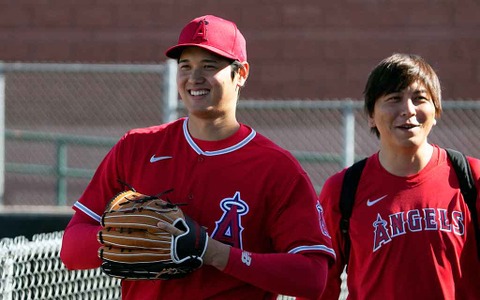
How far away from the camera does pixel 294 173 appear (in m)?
3.43

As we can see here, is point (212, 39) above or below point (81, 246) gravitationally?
above

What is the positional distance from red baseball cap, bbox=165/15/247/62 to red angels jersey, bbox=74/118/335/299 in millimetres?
289

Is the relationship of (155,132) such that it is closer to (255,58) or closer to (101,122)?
(101,122)

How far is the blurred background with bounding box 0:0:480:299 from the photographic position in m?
13.9

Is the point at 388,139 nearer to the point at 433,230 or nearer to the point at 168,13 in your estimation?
the point at 433,230

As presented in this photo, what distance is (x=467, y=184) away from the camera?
159 inches

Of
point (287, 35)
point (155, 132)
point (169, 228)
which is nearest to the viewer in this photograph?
point (169, 228)

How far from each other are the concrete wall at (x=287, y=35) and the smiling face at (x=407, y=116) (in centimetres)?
995

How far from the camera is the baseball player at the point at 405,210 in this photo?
12.9ft

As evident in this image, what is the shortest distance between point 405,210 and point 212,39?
1126mm

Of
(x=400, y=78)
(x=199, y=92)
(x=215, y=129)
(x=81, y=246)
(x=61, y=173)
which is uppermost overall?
(x=61, y=173)

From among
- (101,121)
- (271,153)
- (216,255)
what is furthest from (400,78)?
(101,121)

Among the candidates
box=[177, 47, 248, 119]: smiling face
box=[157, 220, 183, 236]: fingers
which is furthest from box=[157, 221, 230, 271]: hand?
box=[177, 47, 248, 119]: smiling face

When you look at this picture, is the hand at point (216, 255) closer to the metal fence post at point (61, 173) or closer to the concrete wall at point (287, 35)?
the metal fence post at point (61, 173)
